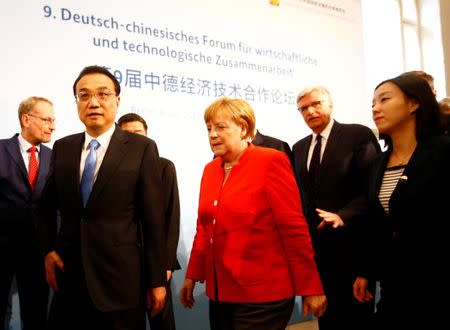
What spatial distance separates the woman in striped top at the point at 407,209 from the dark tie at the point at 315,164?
58 centimetres

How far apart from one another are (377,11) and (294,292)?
449cm

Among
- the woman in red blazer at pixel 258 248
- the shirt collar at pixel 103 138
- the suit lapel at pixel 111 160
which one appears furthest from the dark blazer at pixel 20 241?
the woman in red blazer at pixel 258 248

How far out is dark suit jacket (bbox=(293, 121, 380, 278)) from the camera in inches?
96.8

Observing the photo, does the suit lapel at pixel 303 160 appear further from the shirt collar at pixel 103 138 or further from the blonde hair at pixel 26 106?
the blonde hair at pixel 26 106

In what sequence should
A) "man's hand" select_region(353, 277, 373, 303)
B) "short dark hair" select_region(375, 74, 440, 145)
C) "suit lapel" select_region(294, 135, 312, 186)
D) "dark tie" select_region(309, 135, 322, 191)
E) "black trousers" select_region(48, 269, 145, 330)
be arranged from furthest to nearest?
1. "suit lapel" select_region(294, 135, 312, 186)
2. "dark tie" select_region(309, 135, 322, 191)
3. "man's hand" select_region(353, 277, 373, 303)
4. "short dark hair" select_region(375, 74, 440, 145)
5. "black trousers" select_region(48, 269, 145, 330)

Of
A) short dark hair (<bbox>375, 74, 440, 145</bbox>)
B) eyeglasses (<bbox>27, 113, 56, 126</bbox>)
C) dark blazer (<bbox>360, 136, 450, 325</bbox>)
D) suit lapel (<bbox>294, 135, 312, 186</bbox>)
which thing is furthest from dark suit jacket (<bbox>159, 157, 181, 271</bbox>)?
short dark hair (<bbox>375, 74, 440, 145</bbox>)

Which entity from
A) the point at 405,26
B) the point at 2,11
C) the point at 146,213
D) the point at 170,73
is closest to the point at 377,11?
the point at 405,26

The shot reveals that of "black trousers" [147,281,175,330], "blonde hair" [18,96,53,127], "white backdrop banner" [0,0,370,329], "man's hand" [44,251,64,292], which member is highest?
"white backdrop banner" [0,0,370,329]

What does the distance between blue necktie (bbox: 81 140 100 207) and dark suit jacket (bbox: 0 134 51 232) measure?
0.94m

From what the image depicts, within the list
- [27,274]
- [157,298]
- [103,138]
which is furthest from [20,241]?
[157,298]

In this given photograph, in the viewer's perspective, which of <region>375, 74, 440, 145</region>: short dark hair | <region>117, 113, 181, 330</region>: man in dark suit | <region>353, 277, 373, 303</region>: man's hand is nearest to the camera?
<region>375, 74, 440, 145</region>: short dark hair

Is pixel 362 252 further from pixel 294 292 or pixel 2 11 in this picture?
pixel 2 11

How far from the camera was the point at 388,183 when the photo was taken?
74.8 inches

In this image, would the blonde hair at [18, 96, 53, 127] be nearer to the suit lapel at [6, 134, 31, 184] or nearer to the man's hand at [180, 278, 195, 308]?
the suit lapel at [6, 134, 31, 184]
